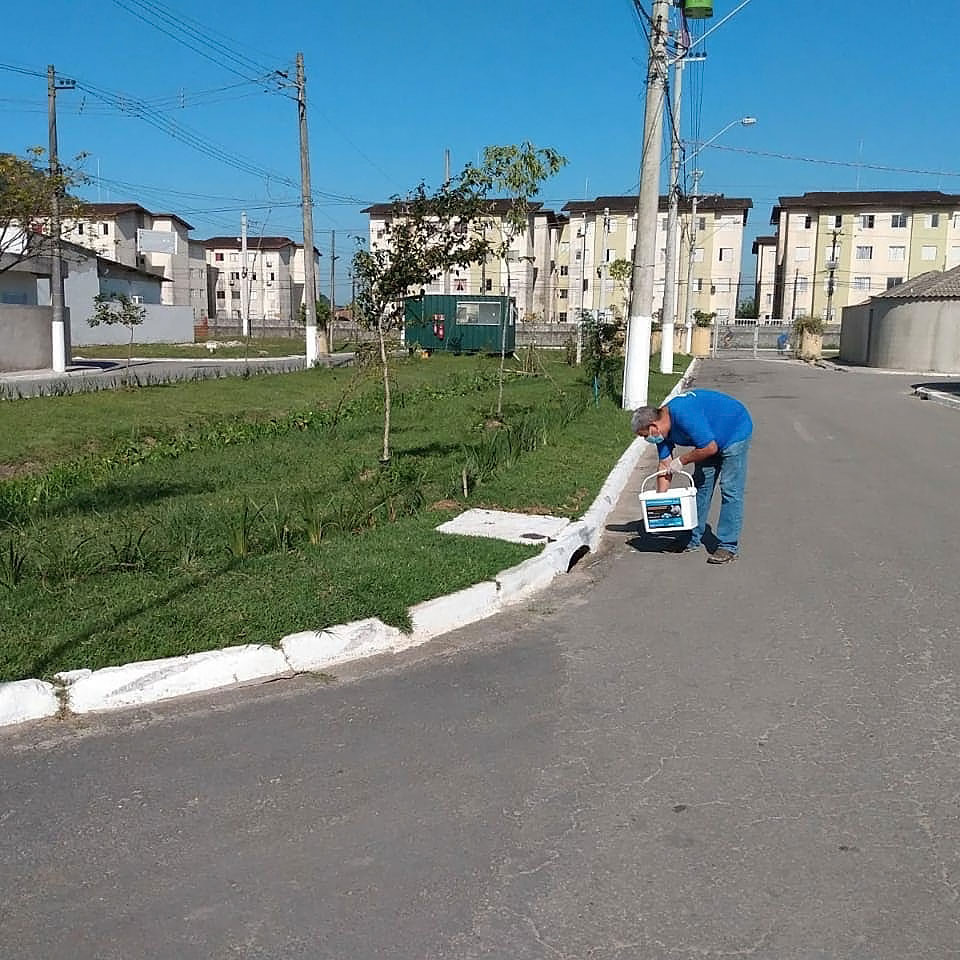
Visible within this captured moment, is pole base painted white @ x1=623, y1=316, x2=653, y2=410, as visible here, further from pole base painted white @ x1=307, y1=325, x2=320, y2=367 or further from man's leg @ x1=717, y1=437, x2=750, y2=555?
pole base painted white @ x1=307, y1=325, x2=320, y2=367

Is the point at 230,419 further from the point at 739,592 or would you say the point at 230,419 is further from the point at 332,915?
the point at 332,915

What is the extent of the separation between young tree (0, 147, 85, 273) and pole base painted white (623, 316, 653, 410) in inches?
504

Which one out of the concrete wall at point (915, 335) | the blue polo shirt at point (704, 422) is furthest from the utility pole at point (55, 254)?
the concrete wall at point (915, 335)

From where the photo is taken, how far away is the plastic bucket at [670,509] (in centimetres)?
776

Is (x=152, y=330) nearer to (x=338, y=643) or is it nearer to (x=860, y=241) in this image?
(x=338, y=643)

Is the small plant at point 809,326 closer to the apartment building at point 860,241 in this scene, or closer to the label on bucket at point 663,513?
the apartment building at point 860,241

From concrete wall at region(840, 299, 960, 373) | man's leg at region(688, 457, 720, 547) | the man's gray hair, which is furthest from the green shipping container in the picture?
the man's gray hair

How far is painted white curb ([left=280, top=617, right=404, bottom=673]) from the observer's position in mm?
5473

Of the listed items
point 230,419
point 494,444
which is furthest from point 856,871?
point 230,419

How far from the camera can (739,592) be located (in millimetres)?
7016

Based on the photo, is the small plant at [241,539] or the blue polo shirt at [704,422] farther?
the blue polo shirt at [704,422]

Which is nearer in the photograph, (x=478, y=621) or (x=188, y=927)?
(x=188, y=927)

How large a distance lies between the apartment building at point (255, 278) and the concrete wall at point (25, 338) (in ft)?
217

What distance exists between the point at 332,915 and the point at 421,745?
1.33 m
